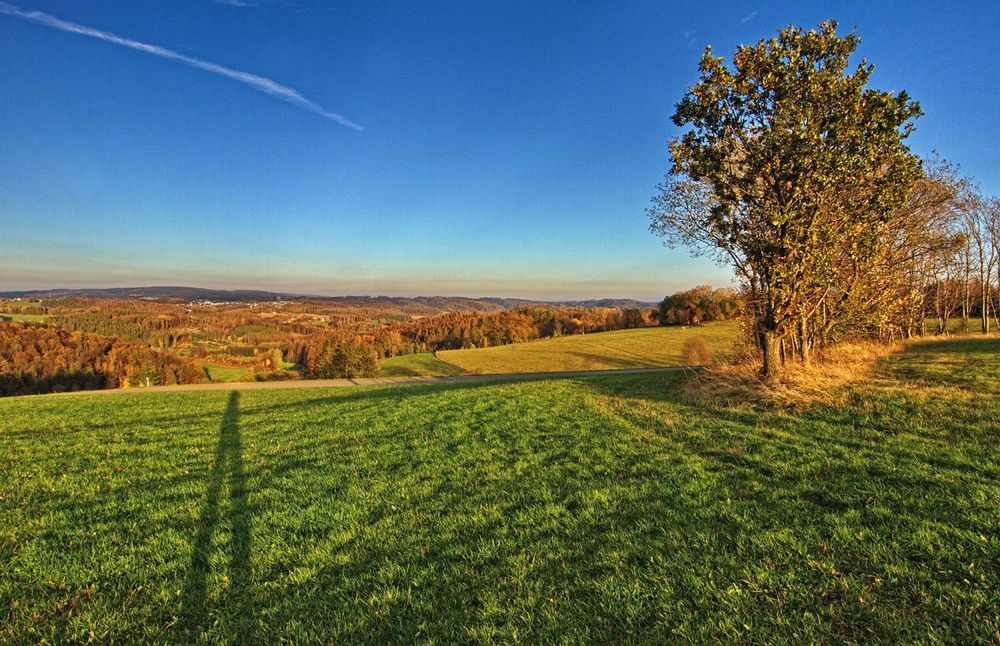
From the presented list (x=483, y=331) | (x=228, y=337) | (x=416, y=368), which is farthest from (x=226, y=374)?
(x=228, y=337)

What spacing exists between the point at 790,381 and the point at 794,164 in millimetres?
A: 5770

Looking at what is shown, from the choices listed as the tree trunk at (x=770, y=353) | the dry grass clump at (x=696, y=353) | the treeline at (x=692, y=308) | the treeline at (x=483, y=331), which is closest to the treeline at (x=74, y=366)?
the treeline at (x=483, y=331)

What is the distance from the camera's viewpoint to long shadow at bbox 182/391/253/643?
3688 mm

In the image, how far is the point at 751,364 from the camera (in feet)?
45.9

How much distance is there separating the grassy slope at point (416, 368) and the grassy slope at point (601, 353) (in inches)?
58.7

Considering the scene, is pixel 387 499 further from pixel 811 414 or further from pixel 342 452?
pixel 811 414

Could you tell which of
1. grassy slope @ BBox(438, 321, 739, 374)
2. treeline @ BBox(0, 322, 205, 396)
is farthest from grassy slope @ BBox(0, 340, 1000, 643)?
treeline @ BBox(0, 322, 205, 396)

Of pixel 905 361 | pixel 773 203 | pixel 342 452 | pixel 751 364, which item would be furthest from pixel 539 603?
pixel 905 361

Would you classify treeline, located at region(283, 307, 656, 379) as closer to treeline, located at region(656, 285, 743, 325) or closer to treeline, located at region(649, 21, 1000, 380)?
treeline, located at region(656, 285, 743, 325)

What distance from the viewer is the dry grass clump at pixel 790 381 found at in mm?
9812

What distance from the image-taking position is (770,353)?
12.1 m

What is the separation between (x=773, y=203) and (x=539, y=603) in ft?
40.0

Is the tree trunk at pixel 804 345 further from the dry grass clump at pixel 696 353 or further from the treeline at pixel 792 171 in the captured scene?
the dry grass clump at pixel 696 353

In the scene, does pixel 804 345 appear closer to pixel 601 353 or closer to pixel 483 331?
pixel 601 353
